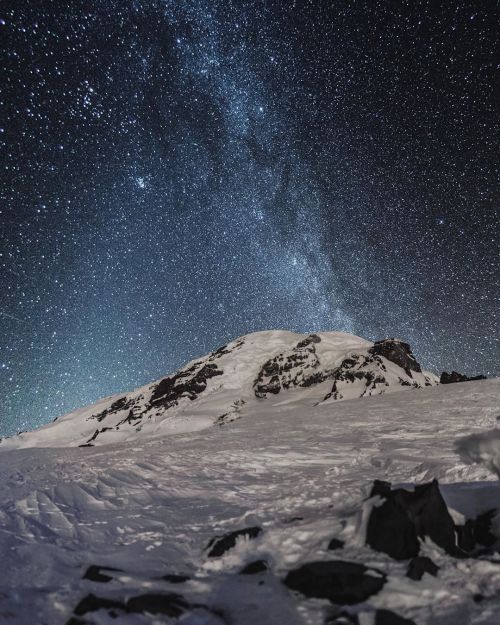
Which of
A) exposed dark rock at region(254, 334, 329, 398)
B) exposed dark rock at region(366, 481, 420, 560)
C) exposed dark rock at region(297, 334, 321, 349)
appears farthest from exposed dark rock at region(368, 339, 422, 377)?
exposed dark rock at region(366, 481, 420, 560)

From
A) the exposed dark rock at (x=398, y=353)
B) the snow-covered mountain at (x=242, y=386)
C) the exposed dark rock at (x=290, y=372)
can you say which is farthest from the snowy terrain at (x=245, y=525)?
the exposed dark rock at (x=290, y=372)

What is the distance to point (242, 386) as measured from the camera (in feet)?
173

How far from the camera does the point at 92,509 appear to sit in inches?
331

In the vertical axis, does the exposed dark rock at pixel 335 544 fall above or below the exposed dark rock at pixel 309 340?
below

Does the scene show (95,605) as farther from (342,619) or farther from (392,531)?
(392,531)

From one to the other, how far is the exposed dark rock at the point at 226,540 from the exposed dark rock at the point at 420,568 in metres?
2.40

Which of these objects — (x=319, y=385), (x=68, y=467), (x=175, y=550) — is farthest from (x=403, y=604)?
(x=319, y=385)

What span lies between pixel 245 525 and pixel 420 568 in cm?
297

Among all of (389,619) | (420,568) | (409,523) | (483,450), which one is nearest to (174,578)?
(389,619)

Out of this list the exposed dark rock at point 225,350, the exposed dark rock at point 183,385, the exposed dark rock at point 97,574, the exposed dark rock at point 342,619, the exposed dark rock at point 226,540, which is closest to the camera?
the exposed dark rock at point 342,619

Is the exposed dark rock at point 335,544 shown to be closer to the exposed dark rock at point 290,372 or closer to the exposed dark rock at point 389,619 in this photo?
the exposed dark rock at point 389,619

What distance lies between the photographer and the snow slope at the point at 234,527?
424 cm

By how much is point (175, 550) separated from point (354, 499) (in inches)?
127

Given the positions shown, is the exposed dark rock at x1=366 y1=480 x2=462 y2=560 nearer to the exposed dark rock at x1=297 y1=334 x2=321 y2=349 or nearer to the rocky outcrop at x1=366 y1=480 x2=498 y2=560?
the rocky outcrop at x1=366 y1=480 x2=498 y2=560
